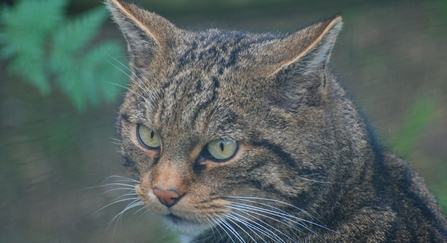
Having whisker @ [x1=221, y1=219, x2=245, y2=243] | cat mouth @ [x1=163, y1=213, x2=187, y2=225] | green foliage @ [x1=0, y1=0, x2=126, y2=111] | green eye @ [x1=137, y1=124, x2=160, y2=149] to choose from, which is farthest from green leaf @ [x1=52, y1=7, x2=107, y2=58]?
whisker @ [x1=221, y1=219, x2=245, y2=243]

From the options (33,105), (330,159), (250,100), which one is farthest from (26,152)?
(330,159)

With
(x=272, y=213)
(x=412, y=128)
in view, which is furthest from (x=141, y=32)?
(x=412, y=128)

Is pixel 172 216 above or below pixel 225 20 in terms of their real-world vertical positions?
below

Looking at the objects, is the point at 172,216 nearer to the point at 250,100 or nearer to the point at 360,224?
the point at 250,100

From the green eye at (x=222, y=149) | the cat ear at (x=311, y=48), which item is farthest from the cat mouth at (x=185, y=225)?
the cat ear at (x=311, y=48)

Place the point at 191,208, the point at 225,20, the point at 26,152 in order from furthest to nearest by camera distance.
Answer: the point at 225,20 < the point at 26,152 < the point at 191,208

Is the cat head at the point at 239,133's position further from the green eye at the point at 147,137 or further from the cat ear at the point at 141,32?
the cat ear at the point at 141,32

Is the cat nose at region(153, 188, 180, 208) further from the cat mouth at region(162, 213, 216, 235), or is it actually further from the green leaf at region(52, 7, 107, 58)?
the green leaf at region(52, 7, 107, 58)
